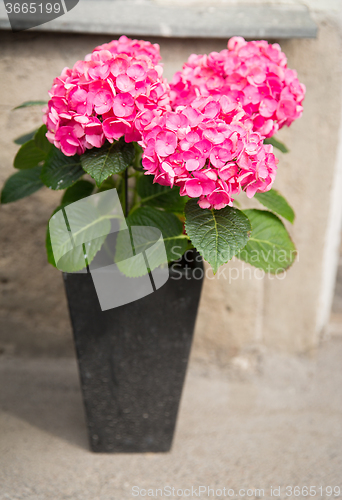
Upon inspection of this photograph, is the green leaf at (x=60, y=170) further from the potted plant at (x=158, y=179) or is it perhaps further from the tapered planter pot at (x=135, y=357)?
the tapered planter pot at (x=135, y=357)

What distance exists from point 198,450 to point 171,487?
0.46 ft

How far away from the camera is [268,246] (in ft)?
2.73

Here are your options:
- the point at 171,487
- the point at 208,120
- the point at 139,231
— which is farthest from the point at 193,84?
the point at 171,487

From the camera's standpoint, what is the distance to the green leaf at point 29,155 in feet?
2.90

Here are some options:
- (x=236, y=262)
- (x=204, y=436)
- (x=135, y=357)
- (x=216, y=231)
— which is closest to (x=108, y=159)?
(x=216, y=231)

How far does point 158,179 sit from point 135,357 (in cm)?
47

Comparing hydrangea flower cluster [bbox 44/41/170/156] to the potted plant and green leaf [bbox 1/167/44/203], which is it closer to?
the potted plant

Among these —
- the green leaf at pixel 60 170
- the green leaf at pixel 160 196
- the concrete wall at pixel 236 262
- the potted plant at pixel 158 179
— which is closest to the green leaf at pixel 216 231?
the potted plant at pixel 158 179

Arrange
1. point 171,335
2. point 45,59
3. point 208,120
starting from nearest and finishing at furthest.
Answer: point 208,120 < point 171,335 < point 45,59

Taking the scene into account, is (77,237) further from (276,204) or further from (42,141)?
(276,204)

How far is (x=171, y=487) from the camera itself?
3.18 feet

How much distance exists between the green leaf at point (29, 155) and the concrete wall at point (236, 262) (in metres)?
0.28

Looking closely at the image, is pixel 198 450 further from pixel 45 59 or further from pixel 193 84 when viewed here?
pixel 45 59

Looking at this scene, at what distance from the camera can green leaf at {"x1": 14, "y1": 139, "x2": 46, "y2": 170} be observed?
885 millimetres
